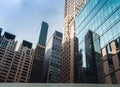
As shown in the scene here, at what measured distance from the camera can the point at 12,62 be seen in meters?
134

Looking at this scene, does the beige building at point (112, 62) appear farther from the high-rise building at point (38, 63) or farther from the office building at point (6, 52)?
the high-rise building at point (38, 63)

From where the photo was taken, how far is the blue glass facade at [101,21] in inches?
1808

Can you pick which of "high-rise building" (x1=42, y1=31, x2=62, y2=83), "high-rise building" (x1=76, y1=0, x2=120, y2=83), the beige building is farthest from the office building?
the beige building

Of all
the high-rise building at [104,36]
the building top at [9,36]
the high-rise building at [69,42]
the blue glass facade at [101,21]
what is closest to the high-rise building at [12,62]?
the building top at [9,36]

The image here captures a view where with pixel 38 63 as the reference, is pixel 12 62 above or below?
below

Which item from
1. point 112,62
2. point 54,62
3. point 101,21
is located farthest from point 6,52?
point 112,62

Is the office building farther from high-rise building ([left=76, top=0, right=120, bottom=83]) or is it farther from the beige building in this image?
the beige building

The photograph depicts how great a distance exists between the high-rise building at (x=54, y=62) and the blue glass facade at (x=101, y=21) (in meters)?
66.9

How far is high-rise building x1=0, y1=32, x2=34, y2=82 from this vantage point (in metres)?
125

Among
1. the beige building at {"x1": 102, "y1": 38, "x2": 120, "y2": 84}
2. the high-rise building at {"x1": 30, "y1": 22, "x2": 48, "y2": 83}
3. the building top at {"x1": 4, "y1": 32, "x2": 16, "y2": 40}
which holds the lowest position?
the beige building at {"x1": 102, "y1": 38, "x2": 120, "y2": 84}

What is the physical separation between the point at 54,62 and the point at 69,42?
5451cm

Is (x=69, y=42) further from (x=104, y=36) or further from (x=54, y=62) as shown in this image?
(x=54, y=62)

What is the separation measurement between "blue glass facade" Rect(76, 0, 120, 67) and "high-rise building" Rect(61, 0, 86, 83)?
13801mm

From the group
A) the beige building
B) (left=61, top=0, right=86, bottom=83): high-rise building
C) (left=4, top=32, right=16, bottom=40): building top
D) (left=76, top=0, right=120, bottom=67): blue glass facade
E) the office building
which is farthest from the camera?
(left=4, top=32, right=16, bottom=40): building top
